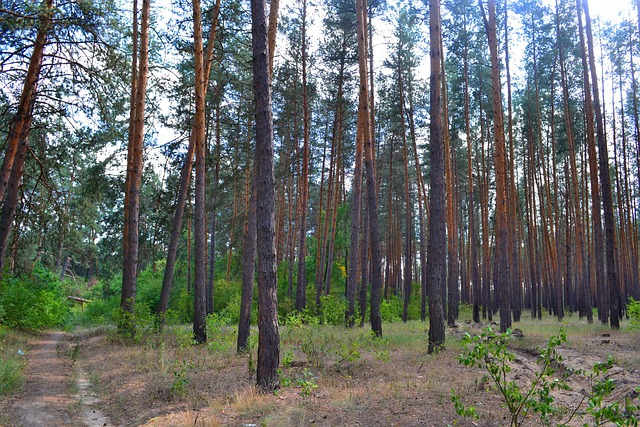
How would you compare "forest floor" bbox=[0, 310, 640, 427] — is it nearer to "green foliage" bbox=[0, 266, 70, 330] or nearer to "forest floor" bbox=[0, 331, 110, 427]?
"forest floor" bbox=[0, 331, 110, 427]

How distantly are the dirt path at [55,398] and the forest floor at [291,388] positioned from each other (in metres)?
0.02

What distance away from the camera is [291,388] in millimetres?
7371

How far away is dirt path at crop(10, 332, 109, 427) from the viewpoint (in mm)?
6625

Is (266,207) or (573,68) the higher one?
(573,68)

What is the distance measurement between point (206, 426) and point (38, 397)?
176 inches

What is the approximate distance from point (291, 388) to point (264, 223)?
275 cm

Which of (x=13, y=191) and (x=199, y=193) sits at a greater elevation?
(x=199, y=193)

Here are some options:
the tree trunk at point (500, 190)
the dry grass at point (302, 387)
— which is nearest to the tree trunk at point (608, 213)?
the dry grass at point (302, 387)

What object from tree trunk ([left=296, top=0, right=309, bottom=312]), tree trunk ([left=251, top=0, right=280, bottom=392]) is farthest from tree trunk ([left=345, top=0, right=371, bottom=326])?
tree trunk ([left=251, top=0, right=280, bottom=392])

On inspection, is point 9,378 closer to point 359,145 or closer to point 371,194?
point 371,194

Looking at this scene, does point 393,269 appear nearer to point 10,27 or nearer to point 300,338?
point 300,338

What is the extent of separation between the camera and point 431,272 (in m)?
11.2

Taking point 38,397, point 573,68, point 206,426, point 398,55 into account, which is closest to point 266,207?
point 206,426

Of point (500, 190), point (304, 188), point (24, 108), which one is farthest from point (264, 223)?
point (304, 188)
